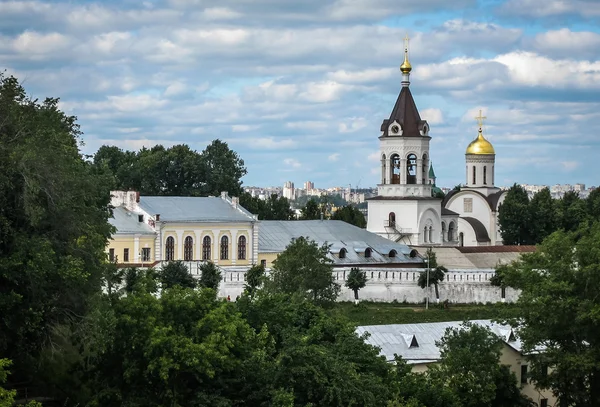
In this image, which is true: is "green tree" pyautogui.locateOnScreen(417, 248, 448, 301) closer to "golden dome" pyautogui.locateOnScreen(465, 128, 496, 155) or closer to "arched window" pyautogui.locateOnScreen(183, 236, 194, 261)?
"arched window" pyautogui.locateOnScreen(183, 236, 194, 261)

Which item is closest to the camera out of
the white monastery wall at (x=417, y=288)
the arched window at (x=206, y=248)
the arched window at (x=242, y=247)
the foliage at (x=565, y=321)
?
the foliage at (x=565, y=321)

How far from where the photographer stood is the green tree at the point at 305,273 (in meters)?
46.4

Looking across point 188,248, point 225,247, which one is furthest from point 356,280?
point 188,248

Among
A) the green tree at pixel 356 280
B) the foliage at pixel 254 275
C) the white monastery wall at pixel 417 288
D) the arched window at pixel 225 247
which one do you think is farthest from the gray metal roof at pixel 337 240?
the foliage at pixel 254 275

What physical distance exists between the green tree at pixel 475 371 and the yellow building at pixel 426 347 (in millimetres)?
1511

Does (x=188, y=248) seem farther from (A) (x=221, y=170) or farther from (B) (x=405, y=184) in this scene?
(A) (x=221, y=170)

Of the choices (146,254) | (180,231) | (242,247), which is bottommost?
(146,254)

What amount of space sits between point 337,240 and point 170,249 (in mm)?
7613

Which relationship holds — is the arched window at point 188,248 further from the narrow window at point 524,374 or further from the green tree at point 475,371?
the green tree at point 475,371

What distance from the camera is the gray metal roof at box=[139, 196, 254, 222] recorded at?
56.8 m

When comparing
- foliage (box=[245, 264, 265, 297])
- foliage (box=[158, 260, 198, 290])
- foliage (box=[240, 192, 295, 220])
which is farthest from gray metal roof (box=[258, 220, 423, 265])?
foliage (box=[240, 192, 295, 220])

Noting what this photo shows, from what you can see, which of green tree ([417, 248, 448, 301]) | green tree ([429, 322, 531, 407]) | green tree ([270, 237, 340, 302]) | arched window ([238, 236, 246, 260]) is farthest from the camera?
arched window ([238, 236, 246, 260])

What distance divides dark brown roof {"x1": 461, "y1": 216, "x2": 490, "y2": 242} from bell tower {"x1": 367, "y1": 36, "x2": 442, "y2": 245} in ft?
36.8

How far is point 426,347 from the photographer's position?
3709 cm
